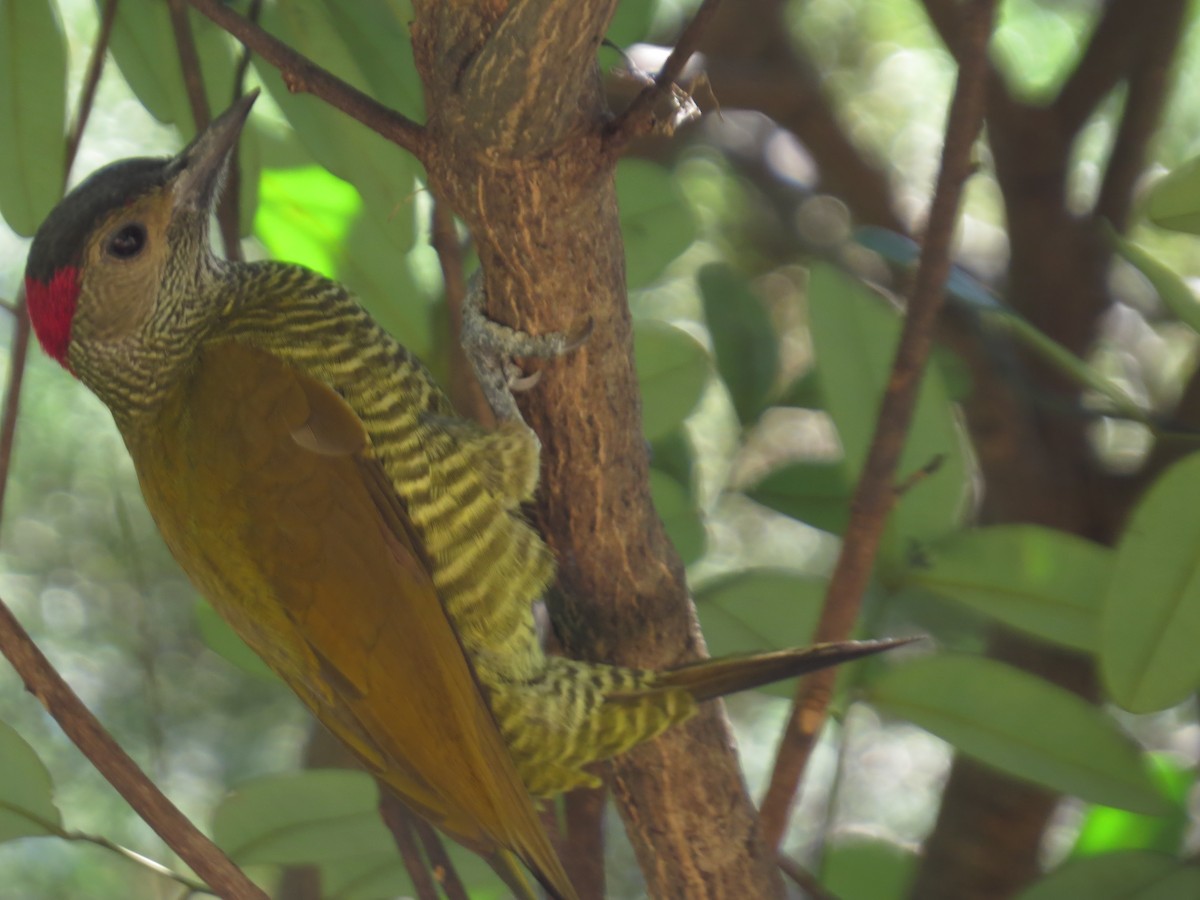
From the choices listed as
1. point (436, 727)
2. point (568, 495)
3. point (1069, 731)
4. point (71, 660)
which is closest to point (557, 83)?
point (568, 495)

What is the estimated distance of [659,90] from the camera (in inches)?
34.5

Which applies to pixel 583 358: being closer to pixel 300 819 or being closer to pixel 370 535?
pixel 370 535

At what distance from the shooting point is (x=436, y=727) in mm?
1207

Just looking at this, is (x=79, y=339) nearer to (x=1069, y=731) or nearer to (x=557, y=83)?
(x=557, y=83)

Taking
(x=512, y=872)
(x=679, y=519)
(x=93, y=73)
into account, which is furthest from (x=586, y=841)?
(x=93, y=73)

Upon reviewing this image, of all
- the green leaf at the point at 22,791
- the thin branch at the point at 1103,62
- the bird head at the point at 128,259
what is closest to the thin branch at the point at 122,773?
the green leaf at the point at 22,791

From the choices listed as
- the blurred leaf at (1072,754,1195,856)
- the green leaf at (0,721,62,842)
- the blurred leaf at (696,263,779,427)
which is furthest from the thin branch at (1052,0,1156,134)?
the green leaf at (0,721,62,842)

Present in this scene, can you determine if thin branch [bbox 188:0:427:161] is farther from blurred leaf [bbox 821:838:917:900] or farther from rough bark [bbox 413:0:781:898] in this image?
blurred leaf [bbox 821:838:917:900]

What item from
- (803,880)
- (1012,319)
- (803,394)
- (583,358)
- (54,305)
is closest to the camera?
(583,358)

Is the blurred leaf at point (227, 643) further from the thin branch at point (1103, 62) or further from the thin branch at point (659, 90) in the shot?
the thin branch at point (1103, 62)

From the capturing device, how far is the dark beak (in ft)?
4.24

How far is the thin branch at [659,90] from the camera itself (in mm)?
877

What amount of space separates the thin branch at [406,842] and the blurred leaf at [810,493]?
50cm

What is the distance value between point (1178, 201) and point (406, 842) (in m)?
0.88
